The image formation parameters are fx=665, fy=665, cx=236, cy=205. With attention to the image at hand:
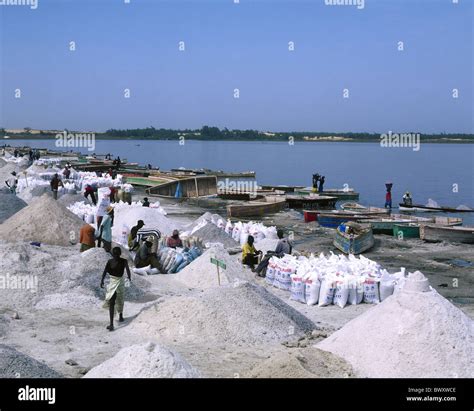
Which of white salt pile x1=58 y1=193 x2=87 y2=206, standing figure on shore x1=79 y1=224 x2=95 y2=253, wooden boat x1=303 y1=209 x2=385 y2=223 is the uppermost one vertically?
white salt pile x1=58 y1=193 x2=87 y2=206

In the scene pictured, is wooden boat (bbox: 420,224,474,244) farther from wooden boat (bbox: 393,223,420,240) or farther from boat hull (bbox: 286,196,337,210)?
boat hull (bbox: 286,196,337,210)

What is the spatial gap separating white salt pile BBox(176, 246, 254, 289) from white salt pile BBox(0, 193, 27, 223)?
8283 millimetres

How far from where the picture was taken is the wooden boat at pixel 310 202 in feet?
117

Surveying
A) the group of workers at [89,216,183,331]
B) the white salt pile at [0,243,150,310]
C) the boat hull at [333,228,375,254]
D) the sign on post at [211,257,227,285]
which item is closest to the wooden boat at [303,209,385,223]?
the boat hull at [333,228,375,254]

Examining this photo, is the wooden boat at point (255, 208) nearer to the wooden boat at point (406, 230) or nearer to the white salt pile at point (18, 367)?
the wooden boat at point (406, 230)

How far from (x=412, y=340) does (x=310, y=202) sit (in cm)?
2790

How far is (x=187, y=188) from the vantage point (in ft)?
133

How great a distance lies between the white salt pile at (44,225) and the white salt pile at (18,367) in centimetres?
952

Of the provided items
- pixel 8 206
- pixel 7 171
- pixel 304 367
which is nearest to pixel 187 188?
pixel 7 171

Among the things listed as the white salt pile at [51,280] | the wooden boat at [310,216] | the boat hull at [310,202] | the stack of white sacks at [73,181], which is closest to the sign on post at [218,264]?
the white salt pile at [51,280]

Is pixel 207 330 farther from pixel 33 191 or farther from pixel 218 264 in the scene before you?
pixel 33 191

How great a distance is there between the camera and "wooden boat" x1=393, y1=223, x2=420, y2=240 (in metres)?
25.1
